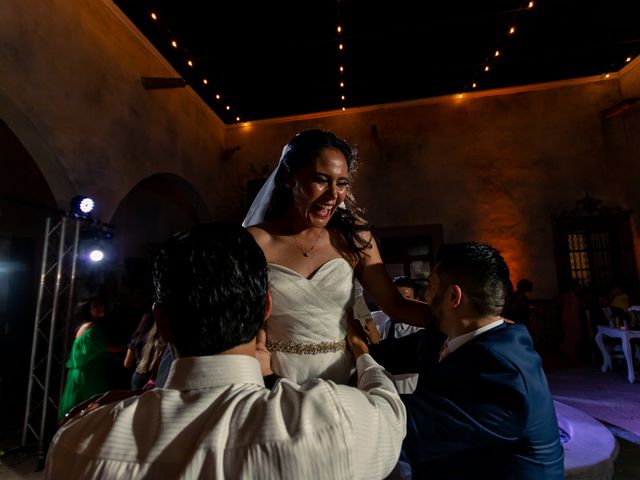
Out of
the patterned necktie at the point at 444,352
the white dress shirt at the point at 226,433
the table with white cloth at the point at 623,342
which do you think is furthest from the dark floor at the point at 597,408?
the white dress shirt at the point at 226,433

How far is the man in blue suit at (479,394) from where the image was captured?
3.87ft

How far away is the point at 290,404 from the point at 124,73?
6.94 metres

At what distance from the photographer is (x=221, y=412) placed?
0.63m

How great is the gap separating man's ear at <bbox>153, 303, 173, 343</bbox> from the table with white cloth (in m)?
6.90

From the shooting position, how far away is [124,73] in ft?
19.5

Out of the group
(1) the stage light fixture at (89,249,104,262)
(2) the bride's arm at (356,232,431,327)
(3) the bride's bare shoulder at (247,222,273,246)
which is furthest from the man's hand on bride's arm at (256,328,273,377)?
(1) the stage light fixture at (89,249,104,262)

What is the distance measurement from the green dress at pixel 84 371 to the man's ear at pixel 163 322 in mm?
3949

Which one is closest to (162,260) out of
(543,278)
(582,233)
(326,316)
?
(326,316)

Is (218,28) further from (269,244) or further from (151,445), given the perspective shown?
(151,445)

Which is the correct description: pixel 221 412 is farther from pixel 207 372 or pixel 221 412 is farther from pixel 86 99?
pixel 86 99

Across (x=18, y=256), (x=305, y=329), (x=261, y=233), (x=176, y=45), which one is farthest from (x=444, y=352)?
(x=18, y=256)

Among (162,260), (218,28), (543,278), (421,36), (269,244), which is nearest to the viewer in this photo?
(162,260)

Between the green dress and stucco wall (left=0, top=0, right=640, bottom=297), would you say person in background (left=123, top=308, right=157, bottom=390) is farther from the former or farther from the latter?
stucco wall (left=0, top=0, right=640, bottom=297)

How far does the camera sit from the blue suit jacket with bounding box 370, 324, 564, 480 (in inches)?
46.2
